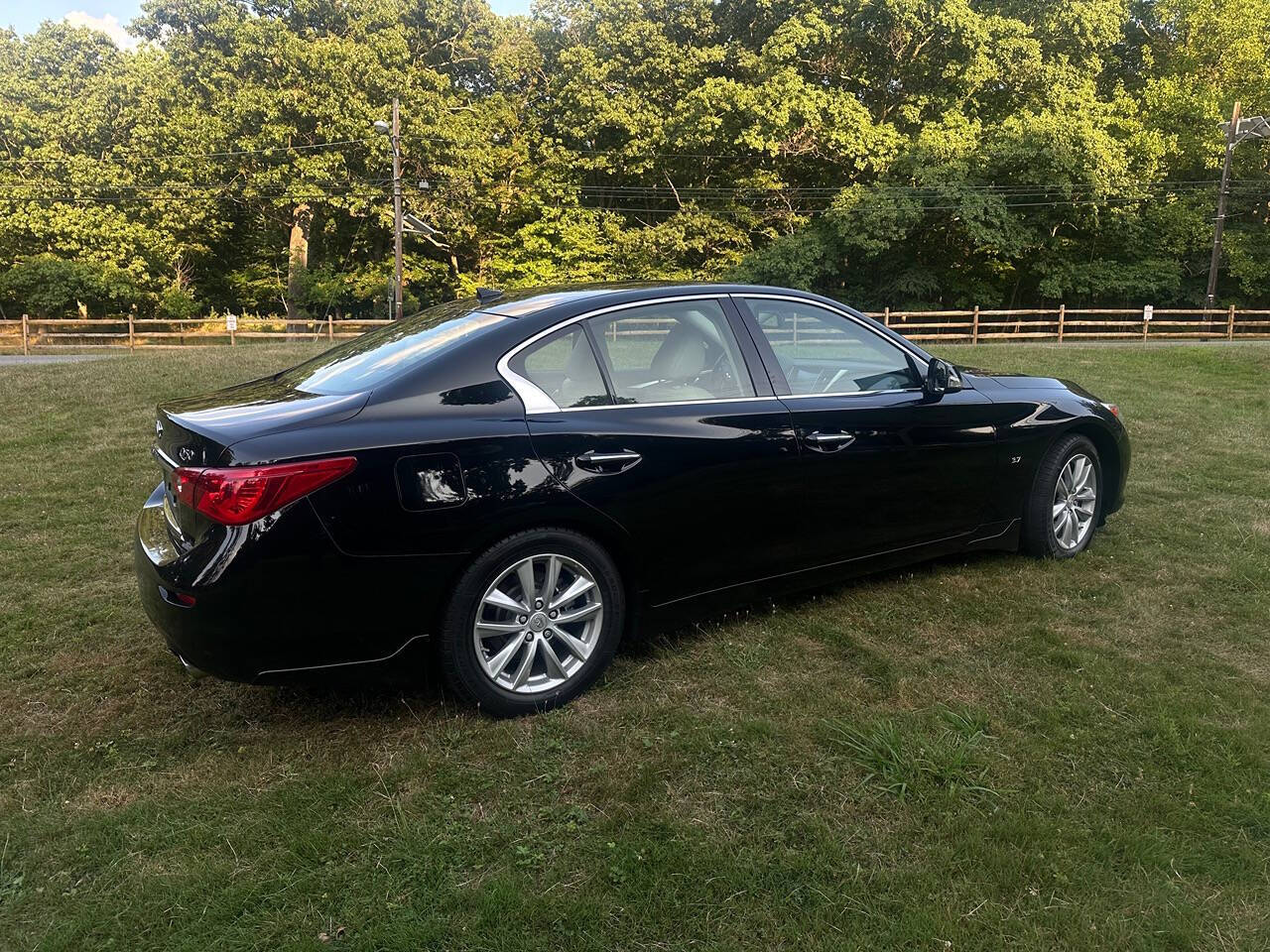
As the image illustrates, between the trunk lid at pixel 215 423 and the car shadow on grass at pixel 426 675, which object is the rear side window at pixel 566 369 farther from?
the car shadow on grass at pixel 426 675

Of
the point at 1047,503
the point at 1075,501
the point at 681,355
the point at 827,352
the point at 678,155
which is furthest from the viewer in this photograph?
the point at 678,155

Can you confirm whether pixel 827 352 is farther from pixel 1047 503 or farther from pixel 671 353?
pixel 1047 503

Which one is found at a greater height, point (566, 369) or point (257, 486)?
point (566, 369)


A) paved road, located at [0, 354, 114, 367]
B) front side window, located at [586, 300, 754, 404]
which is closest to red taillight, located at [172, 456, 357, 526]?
front side window, located at [586, 300, 754, 404]

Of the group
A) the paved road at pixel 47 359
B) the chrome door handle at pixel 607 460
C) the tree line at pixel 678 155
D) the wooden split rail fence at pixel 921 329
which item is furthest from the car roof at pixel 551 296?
the tree line at pixel 678 155

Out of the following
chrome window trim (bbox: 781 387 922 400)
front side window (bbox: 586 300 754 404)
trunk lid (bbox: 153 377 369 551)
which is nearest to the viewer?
trunk lid (bbox: 153 377 369 551)

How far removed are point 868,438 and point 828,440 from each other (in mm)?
233

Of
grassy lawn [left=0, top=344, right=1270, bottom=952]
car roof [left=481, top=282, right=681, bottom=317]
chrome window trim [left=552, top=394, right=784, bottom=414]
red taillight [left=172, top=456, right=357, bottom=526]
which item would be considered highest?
car roof [left=481, top=282, right=681, bottom=317]

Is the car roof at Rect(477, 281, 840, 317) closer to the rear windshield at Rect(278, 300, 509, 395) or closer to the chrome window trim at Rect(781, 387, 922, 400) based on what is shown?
the rear windshield at Rect(278, 300, 509, 395)

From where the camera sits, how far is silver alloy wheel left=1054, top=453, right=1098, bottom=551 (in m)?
4.55

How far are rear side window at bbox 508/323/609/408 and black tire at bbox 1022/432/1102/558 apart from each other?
2488mm

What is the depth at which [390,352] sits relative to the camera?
3.36 meters

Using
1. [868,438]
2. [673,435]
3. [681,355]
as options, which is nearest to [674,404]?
[673,435]

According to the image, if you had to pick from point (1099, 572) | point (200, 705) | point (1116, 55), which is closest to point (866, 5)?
point (1116, 55)
